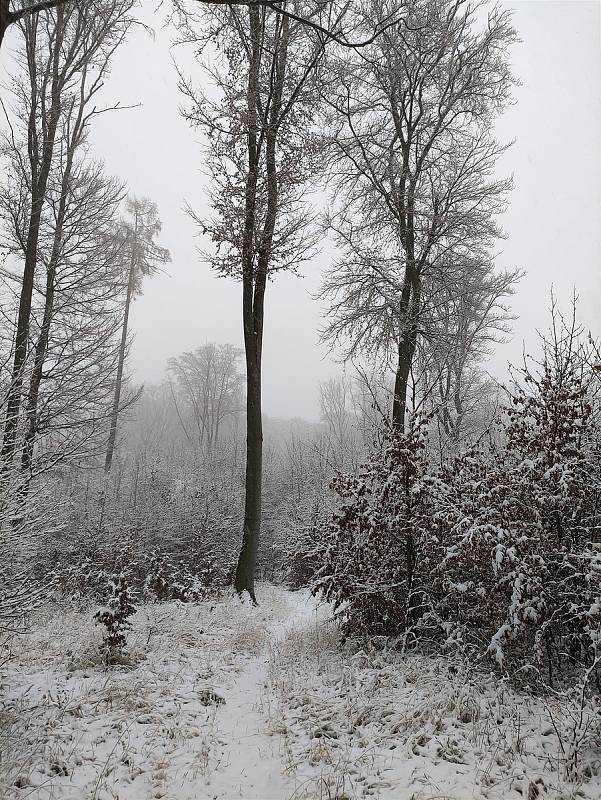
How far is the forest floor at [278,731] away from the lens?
2938 mm

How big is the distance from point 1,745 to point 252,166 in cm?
914

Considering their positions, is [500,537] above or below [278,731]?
above

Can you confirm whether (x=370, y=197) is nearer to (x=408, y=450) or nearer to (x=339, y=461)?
(x=408, y=450)

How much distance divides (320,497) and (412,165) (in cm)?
1071

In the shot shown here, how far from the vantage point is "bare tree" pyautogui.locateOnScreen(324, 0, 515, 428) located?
940cm

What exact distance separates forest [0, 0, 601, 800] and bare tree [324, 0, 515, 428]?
8 cm

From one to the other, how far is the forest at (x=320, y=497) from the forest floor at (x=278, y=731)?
0.02 meters

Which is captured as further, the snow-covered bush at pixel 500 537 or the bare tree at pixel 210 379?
→ the bare tree at pixel 210 379

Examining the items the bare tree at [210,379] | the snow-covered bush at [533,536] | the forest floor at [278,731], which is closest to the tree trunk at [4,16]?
the forest floor at [278,731]

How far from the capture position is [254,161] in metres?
9.20

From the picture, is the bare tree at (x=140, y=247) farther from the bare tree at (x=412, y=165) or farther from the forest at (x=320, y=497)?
the bare tree at (x=412, y=165)

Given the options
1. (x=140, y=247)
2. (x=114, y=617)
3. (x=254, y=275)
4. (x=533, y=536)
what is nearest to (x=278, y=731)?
(x=114, y=617)

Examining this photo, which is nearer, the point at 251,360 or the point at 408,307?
the point at 251,360

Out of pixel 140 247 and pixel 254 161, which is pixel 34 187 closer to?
pixel 254 161
